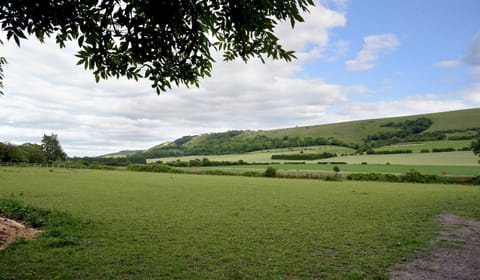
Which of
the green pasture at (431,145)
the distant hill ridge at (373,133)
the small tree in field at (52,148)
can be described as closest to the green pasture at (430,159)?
the green pasture at (431,145)

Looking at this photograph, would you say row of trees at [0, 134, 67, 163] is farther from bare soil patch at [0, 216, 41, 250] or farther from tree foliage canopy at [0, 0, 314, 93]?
tree foliage canopy at [0, 0, 314, 93]

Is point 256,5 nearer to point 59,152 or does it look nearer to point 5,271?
point 5,271

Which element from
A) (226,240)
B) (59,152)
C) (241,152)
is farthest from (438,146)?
(59,152)

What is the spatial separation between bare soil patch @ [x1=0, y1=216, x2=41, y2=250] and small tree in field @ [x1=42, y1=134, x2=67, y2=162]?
392ft

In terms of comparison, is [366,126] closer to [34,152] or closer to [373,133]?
[373,133]

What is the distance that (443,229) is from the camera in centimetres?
1334

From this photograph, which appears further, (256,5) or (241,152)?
(241,152)

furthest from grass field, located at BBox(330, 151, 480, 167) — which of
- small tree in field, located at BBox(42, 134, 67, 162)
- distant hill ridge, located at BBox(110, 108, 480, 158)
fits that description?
small tree in field, located at BBox(42, 134, 67, 162)

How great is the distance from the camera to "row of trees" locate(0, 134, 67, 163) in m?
89.2

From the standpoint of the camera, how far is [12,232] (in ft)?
34.2

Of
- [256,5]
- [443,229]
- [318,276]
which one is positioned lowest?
[443,229]

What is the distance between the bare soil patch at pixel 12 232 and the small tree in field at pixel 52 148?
392 feet

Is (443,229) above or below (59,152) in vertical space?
below

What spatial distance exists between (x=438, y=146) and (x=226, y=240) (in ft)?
347
